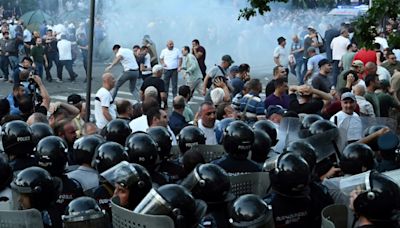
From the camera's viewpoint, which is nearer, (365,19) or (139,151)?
(139,151)

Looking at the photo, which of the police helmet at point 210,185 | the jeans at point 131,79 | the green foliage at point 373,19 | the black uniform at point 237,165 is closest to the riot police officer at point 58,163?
the police helmet at point 210,185

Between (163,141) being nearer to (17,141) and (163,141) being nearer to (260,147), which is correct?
(260,147)

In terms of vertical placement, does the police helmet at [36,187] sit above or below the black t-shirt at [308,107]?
above

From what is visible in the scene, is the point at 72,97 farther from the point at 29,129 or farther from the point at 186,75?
the point at 186,75

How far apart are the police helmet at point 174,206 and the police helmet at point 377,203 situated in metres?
0.88

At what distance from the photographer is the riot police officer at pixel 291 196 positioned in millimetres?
5516

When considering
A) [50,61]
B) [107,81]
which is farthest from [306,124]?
[50,61]

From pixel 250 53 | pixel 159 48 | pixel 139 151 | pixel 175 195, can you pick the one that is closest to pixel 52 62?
pixel 159 48

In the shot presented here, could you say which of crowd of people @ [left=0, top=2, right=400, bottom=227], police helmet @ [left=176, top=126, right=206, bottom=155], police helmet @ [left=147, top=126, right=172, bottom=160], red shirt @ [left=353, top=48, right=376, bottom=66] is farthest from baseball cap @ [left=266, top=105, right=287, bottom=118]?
red shirt @ [left=353, top=48, right=376, bottom=66]

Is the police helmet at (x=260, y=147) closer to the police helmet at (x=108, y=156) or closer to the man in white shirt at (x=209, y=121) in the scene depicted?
the police helmet at (x=108, y=156)

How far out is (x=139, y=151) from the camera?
21.9 feet

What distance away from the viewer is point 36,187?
562 cm

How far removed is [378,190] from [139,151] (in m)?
2.40

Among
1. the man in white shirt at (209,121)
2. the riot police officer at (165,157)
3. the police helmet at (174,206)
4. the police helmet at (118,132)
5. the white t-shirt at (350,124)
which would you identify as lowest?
the man in white shirt at (209,121)
